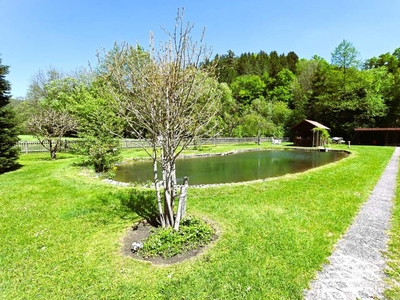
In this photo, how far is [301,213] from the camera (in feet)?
14.4

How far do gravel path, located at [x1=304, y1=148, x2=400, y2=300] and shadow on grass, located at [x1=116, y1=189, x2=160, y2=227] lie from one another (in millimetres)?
2584

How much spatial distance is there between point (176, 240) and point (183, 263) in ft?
1.26

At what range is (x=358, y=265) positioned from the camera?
2.73m

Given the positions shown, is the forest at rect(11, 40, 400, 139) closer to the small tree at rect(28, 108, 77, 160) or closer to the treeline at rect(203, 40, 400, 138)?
the treeline at rect(203, 40, 400, 138)

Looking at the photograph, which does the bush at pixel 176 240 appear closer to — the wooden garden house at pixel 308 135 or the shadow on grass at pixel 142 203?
the shadow on grass at pixel 142 203

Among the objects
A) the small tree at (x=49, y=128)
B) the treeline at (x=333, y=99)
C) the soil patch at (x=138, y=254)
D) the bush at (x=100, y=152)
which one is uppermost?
the treeline at (x=333, y=99)

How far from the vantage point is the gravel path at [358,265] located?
2277mm

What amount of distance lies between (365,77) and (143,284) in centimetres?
3371

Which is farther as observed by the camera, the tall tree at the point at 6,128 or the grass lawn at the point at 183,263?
the tall tree at the point at 6,128

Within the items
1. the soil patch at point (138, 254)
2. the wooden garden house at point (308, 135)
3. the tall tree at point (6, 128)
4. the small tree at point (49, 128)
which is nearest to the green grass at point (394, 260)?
the soil patch at point (138, 254)

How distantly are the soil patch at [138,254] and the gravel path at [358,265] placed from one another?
142cm

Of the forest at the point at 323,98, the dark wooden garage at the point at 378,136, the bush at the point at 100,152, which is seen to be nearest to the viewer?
the bush at the point at 100,152

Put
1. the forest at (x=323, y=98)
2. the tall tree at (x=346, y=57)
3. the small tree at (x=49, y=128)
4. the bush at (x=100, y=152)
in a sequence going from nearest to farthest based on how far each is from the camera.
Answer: the bush at (x=100, y=152), the small tree at (x=49, y=128), the forest at (x=323, y=98), the tall tree at (x=346, y=57)

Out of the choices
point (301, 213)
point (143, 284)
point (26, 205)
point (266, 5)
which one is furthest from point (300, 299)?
point (266, 5)
